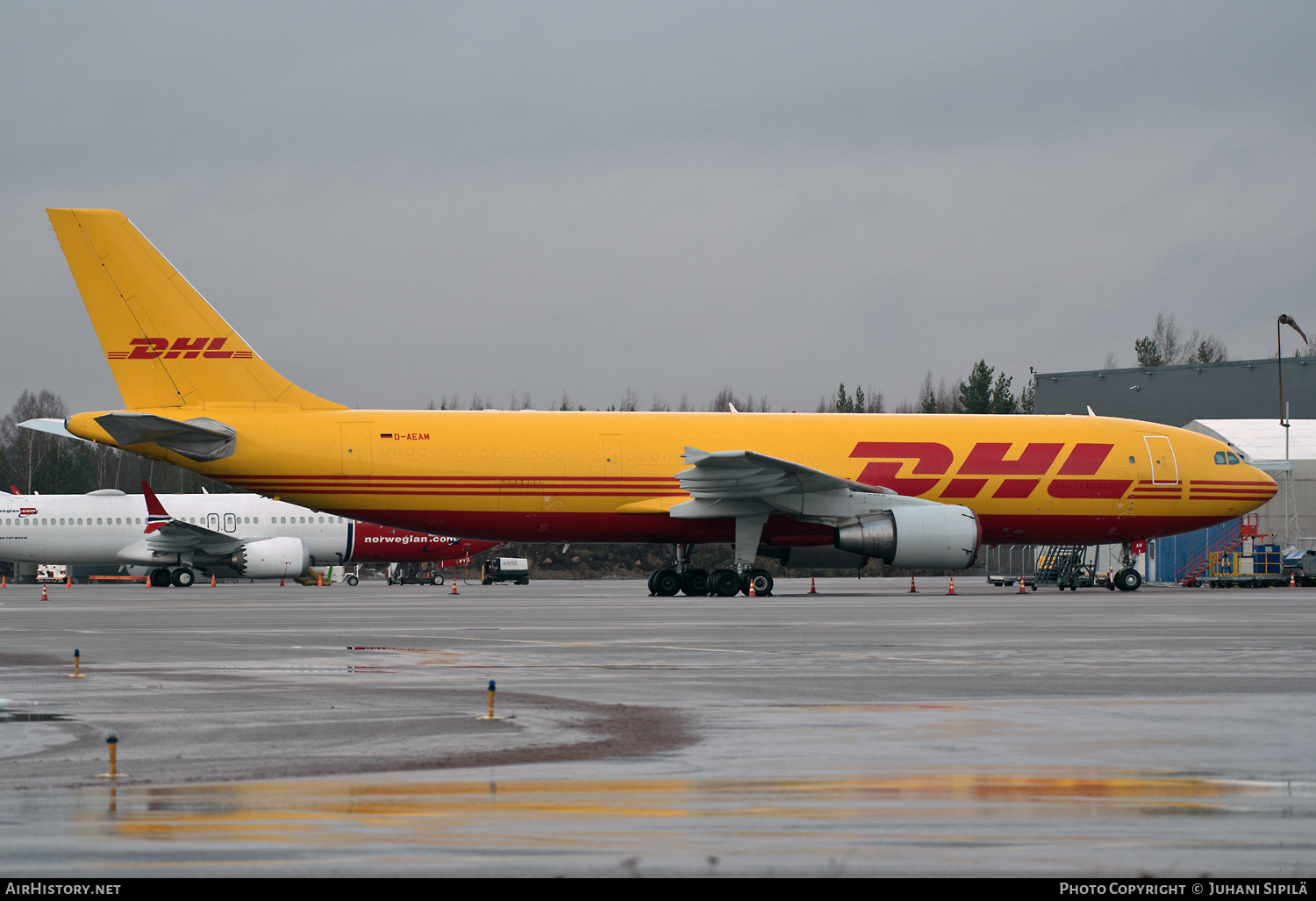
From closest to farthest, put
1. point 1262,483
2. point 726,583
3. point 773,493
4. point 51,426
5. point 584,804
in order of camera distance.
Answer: point 584,804 → point 773,493 → point 726,583 → point 51,426 → point 1262,483

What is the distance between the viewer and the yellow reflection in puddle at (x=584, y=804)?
6.32 m

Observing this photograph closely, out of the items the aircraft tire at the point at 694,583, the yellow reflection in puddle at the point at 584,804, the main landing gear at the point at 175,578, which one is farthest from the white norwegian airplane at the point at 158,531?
the yellow reflection in puddle at the point at 584,804

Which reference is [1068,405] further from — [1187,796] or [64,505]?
[1187,796]

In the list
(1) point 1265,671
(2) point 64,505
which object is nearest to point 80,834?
(1) point 1265,671

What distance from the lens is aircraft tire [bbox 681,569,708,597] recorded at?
36.3 m

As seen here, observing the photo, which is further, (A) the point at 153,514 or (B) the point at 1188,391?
(B) the point at 1188,391

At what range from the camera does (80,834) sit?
6238mm

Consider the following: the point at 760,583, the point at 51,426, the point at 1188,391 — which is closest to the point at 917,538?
the point at 760,583

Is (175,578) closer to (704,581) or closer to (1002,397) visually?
(704,581)

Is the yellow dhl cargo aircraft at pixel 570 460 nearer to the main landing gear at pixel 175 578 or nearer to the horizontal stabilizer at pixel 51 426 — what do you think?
the horizontal stabilizer at pixel 51 426

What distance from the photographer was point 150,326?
109 ft

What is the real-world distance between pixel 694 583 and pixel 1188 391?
44.0m

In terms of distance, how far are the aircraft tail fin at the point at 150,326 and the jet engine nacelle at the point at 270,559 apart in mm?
19294

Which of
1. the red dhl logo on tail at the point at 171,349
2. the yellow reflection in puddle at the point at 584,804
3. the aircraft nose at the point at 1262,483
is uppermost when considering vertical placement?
the red dhl logo on tail at the point at 171,349
